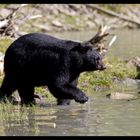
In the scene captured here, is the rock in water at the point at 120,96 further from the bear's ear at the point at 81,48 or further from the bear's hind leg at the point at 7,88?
the bear's hind leg at the point at 7,88

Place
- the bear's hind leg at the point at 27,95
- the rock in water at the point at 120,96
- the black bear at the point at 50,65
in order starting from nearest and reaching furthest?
the black bear at the point at 50,65
the bear's hind leg at the point at 27,95
the rock in water at the point at 120,96

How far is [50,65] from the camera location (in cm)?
983

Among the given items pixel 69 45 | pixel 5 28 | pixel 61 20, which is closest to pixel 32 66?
pixel 69 45

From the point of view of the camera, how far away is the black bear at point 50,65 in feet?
32.0

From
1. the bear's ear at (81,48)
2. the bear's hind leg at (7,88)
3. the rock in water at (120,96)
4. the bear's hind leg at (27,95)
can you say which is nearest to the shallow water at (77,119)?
the rock in water at (120,96)

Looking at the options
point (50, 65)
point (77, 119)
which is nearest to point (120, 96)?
point (50, 65)

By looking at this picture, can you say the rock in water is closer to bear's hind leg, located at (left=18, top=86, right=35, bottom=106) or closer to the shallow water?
the shallow water

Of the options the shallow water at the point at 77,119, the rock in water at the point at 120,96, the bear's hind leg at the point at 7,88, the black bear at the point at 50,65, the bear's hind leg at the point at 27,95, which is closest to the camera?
the shallow water at the point at 77,119

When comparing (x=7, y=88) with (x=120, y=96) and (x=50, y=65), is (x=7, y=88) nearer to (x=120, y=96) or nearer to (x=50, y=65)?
(x=50, y=65)

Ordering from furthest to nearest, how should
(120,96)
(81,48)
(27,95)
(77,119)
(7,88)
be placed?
(120,96)
(7,88)
(27,95)
(81,48)
(77,119)

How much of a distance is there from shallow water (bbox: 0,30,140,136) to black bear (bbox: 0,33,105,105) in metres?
0.30

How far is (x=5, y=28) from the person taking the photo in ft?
49.7

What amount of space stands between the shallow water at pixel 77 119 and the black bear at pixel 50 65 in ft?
0.99

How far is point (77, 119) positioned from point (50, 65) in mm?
1344
